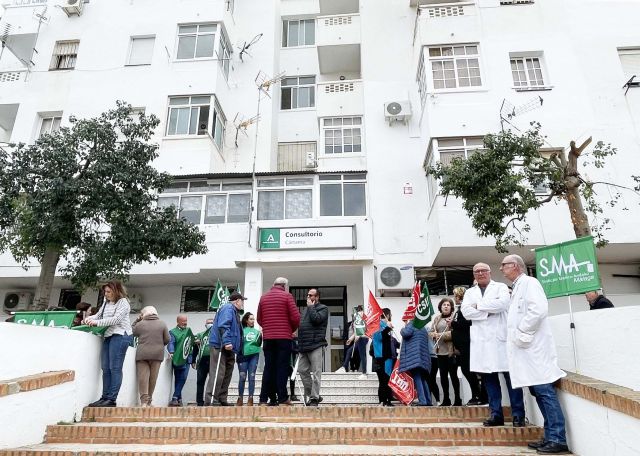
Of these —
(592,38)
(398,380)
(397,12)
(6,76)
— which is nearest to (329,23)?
(397,12)

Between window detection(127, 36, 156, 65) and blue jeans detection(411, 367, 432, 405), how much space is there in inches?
602

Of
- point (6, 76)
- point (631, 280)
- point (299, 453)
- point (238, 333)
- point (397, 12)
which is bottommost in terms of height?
point (299, 453)

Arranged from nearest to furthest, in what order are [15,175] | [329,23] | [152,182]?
[15,175], [152,182], [329,23]

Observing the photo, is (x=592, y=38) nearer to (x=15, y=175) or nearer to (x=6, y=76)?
(x=15, y=175)

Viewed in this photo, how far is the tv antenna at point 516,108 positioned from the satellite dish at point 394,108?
3.36 m

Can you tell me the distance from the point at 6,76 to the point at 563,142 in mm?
20129

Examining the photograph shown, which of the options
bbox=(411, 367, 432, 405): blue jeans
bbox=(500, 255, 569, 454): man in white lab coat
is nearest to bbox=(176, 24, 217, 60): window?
bbox=(411, 367, 432, 405): blue jeans

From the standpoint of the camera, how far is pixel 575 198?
8023 millimetres

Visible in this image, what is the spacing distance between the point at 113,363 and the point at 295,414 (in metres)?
2.61

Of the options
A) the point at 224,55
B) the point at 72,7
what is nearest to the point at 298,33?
the point at 224,55

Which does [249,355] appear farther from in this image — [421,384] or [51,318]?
[51,318]

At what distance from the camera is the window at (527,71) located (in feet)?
43.1

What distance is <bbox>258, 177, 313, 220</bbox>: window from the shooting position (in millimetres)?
13570

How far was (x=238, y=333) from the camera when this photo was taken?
7090 millimetres
